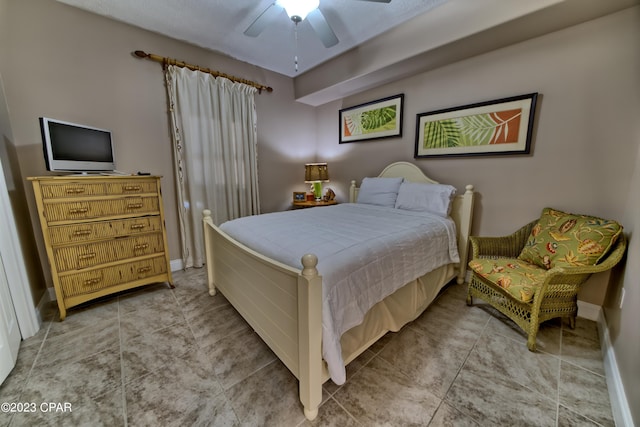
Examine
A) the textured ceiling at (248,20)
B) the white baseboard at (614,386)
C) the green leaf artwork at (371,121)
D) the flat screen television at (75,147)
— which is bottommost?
the white baseboard at (614,386)

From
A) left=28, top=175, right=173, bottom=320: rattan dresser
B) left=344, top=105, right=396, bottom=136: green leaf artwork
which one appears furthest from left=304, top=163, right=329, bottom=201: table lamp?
left=28, top=175, right=173, bottom=320: rattan dresser

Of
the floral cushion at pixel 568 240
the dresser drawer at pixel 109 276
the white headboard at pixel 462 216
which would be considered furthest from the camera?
the white headboard at pixel 462 216

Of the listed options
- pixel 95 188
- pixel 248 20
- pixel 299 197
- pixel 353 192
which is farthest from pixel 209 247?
pixel 248 20

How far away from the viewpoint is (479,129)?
2.36 metres

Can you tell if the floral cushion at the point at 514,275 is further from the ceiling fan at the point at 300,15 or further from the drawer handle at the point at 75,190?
the drawer handle at the point at 75,190

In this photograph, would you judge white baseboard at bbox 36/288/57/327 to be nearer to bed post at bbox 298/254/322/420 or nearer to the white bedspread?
the white bedspread

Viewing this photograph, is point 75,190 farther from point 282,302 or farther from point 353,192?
point 353,192

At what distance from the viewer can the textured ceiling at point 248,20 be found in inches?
81.7

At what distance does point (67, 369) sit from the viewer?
1.43m

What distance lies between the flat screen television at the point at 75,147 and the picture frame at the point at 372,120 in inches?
110

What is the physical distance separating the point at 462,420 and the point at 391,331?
64 centimetres

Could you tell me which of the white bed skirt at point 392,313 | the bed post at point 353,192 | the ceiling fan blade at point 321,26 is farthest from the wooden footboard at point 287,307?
the bed post at point 353,192

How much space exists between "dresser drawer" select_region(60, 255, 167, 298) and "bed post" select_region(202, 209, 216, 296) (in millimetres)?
493

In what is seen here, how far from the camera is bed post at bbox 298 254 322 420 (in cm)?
99
